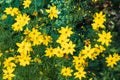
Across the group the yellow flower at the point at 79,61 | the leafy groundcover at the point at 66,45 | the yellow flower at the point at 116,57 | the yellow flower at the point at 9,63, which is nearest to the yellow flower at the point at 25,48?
the leafy groundcover at the point at 66,45

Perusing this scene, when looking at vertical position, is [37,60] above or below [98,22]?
below

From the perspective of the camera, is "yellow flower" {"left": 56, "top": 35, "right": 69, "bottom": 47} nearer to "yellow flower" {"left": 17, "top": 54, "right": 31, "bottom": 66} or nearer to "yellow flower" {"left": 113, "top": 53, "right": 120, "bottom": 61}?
"yellow flower" {"left": 17, "top": 54, "right": 31, "bottom": 66}

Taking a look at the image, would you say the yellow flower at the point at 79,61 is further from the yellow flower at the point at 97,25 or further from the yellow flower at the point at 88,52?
the yellow flower at the point at 97,25

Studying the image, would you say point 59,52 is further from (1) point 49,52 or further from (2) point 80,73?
(2) point 80,73

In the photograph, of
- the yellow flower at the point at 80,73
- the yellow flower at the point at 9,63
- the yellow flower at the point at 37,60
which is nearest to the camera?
the yellow flower at the point at 80,73

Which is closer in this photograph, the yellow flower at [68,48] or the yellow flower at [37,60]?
the yellow flower at [68,48]

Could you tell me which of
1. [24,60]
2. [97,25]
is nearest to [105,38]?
[97,25]

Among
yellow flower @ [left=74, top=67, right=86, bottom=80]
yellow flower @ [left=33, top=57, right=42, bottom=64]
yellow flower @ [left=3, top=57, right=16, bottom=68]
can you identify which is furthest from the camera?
yellow flower @ [left=33, top=57, right=42, bottom=64]

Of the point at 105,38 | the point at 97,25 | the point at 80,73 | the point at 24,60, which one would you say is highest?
the point at 97,25

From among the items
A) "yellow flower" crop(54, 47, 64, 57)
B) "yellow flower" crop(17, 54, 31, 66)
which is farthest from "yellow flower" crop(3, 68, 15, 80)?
"yellow flower" crop(54, 47, 64, 57)
